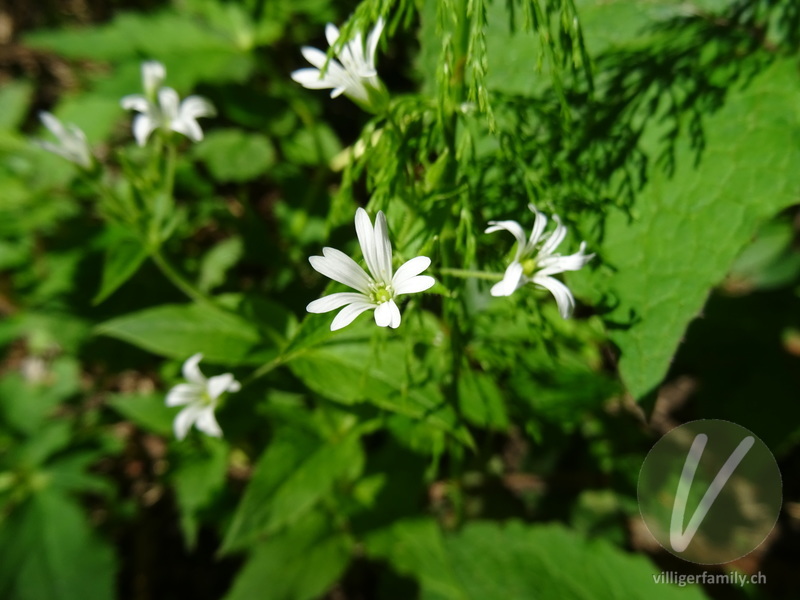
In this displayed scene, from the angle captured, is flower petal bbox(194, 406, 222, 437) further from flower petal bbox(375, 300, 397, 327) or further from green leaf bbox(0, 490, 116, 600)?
green leaf bbox(0, 490, 116, 600)

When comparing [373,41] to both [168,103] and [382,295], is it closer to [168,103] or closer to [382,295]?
[382,295]

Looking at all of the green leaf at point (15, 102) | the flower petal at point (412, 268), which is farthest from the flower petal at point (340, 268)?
the green leaf at point (15, 102)

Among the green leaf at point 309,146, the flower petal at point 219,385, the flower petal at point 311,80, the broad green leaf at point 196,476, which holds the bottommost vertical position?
the broad green leaf at point 196,476

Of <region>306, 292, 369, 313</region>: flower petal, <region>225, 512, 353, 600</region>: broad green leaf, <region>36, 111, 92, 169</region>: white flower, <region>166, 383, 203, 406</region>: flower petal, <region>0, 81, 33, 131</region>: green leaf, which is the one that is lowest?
<region>225, 512, 353, 600</region>: broad green leaf

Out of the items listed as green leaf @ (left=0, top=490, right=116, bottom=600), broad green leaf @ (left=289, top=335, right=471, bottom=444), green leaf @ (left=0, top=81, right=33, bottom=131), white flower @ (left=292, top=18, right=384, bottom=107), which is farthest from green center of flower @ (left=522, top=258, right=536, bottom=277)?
green leaf @ (left=0, top=81, right=33, bottom=131)

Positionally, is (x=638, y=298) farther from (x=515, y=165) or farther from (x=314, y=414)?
(x=314, y=414)

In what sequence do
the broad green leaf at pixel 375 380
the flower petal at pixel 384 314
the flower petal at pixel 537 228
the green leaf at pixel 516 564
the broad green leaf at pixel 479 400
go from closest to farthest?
the flower petal at pixel 384 314
the flower petal at pixel 537 228
the broad green leaf at pixel 375 380
the broad green leaf at pixel 479 400
the green leaf at pixel 516 564

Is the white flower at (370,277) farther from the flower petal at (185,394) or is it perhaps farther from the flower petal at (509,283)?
the flower petal at (185,394)
